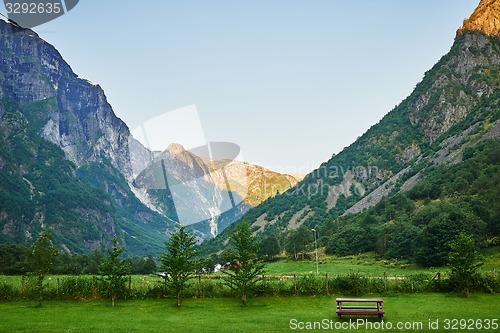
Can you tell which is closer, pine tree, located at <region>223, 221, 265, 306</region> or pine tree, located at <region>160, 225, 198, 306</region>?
pine tree, located at <region>223, 221, 265, 306</region>

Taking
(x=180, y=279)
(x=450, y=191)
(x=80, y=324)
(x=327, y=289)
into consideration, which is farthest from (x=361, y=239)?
(x=80, y=324)

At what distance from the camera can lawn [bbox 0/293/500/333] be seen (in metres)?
24.2

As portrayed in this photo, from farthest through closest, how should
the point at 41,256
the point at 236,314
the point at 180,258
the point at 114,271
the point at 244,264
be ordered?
the point at 114,271
the point at 180,258
the point at 244,264
the point at 41,256
the point at 236,314

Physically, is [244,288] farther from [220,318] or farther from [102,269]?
[102,269]

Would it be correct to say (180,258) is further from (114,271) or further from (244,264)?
(114,271)

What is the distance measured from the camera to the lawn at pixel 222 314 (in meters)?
24.2

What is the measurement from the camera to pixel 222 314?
29656mm

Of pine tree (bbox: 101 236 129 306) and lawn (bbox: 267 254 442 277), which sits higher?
pine tree (bbox: 101 236 129 306)

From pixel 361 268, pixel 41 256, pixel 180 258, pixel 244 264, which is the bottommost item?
pixel 361 268

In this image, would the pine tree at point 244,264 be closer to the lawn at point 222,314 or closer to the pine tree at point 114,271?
the lawn at point 222,314

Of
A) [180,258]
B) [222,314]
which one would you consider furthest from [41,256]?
[222,314]

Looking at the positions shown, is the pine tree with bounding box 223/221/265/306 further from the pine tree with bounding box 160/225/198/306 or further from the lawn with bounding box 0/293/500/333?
the pine tree with bounding box 160/225/198/306

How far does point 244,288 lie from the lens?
34594 millimetres

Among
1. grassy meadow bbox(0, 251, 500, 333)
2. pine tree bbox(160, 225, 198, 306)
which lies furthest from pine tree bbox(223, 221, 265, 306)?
pine tree bbox(160, 225, 198, 306)
